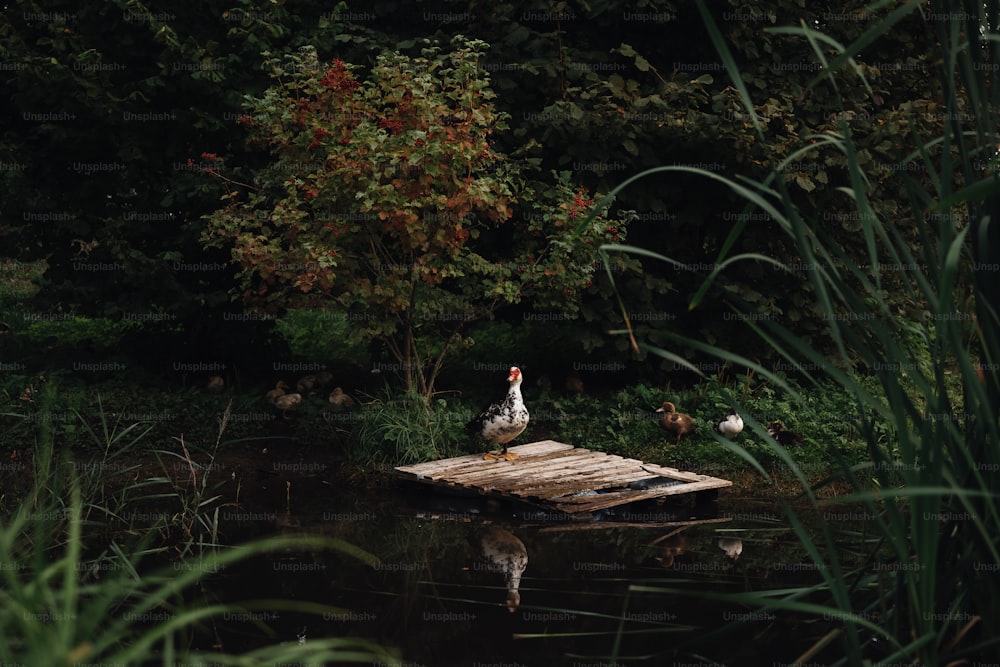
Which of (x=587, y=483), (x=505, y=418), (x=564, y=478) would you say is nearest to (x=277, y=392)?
(x=505, y=418)

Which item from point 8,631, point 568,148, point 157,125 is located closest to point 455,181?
point 568,148

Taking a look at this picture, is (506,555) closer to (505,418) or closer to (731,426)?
(505,418)

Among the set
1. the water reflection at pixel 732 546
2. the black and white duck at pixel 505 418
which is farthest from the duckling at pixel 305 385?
the water reflection at pixel 732 546

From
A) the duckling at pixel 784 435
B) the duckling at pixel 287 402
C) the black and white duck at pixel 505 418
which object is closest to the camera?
the black and white duck at pixel 505 418

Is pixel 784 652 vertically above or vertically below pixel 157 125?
below

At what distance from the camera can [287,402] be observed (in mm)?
11188

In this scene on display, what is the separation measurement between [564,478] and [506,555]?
159 centimetres

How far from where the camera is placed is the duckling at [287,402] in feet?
36.7

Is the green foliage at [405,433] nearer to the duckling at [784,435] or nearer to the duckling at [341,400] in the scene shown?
the duckling at [341,400]

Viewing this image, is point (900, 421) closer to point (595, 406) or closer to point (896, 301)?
point (595, 406)

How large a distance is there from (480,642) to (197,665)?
3816mm

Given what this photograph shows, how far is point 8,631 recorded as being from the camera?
4.08 meters

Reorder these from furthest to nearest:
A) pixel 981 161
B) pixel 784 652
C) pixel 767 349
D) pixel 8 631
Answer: pixel 767 349
pixel 784 652
pixel 8 631
pixel 981 161

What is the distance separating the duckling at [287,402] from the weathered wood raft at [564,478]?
186 centimetres
